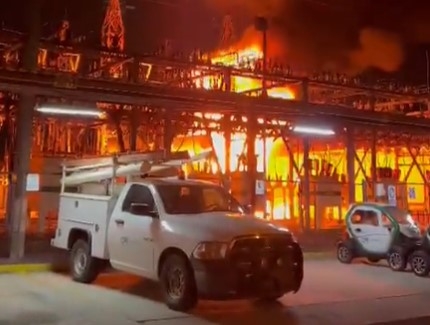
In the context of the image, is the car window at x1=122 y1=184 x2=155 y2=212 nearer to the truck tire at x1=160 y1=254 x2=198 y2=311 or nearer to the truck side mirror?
the truck side mirror

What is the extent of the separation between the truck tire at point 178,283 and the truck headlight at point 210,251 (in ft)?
1.11

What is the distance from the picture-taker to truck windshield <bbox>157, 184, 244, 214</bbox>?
31.5ft

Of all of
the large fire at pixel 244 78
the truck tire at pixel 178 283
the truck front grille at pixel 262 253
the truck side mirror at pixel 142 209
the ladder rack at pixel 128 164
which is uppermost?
the large fire at pixel 244 78

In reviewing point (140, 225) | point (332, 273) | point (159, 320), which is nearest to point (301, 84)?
point (332, 273)

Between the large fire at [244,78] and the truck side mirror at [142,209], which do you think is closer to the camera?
the truck side mirror at [142,209]

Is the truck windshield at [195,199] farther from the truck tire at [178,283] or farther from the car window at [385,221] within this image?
the car window at [385,221]

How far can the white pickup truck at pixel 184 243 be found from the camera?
838 cm

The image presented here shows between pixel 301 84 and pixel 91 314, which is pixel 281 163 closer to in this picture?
pixel 301 84

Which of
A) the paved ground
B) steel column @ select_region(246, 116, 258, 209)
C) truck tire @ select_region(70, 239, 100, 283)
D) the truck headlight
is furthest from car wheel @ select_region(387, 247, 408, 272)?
truck tire @ select_region(70, 239, 100, 283)

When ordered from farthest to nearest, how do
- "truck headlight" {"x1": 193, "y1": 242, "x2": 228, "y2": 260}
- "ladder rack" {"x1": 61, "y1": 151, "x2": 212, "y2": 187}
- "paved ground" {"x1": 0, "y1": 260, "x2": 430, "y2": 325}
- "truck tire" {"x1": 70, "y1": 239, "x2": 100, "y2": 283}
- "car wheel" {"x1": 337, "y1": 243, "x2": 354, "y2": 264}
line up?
"car wheel" {"x1": 337, "y1": 243, "x2": 354, "y2": 264}
"truck tire" {"x1": 70, "y1": 239, "x2": 100, "y2": 283}
"ladder rack" {"x1": 61, "y1": 151, "x2": 212, "y2": 187}
"truck headlight" {"x1": 193, "y1": 242, "x2": 228, "y2": 260}
"paved ground" {"x1": 0, "y1": 260, "x2": 430, "y2": 325}

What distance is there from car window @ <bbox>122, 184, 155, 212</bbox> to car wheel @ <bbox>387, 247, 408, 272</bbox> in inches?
264

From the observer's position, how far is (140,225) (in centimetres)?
965

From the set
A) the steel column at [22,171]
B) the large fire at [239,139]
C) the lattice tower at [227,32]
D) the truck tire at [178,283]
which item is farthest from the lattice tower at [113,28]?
the truck tire at [178,283]

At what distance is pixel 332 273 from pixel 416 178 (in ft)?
64.6
